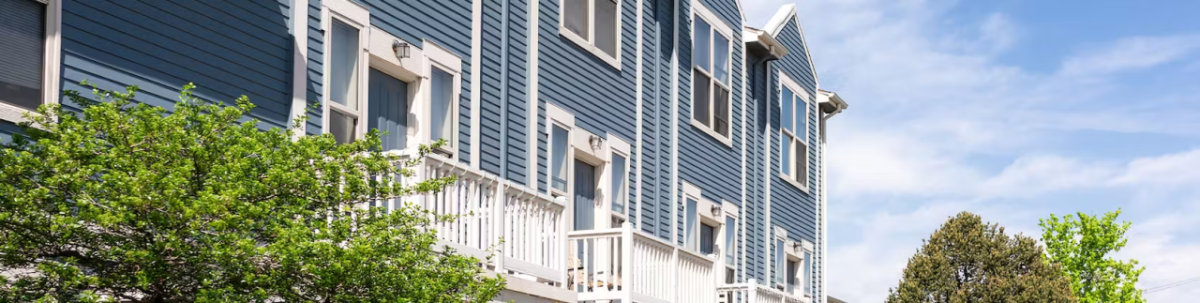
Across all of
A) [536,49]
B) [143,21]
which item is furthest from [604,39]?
[143,21]

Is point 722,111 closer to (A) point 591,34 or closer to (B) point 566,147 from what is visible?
(A) point 591,34

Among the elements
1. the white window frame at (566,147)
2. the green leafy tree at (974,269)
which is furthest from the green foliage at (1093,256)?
the white window frame at (566,147)

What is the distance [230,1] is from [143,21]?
120cm

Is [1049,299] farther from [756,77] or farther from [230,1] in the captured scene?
[230,1]

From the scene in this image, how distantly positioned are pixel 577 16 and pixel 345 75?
5.54 meters

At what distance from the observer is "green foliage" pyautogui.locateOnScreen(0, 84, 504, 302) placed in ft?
26.6

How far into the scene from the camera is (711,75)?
2383 cm

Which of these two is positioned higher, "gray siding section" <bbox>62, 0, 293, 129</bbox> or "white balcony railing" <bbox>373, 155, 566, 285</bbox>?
"gray siding section" <bbox>62, 0, 293, 129</bbox>

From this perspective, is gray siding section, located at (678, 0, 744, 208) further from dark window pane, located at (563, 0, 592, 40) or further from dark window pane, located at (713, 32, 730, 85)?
dark window pane, located at (563, 0, 592, 40)

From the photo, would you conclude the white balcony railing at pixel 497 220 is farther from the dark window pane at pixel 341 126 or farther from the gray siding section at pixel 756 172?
the gray siding section at pixel 756 172

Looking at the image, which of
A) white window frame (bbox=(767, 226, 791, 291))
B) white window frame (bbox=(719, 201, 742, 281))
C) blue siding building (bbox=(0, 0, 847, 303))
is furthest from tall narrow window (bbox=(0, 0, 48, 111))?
white window frame (bbox=(767, 226, 791, 291))

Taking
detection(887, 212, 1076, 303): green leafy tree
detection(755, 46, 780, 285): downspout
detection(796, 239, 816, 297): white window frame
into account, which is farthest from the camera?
detection(887, 212, 1076, 303): green leafy tree

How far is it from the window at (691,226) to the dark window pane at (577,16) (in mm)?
4442

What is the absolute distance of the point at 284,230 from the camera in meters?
8.38
